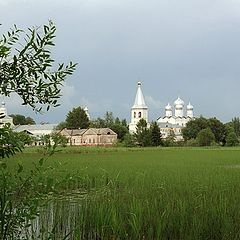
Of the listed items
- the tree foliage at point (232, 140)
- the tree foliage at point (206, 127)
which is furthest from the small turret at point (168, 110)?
the tree foliage at point (232, 140)

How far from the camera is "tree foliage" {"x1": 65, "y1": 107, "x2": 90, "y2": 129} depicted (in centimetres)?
10456

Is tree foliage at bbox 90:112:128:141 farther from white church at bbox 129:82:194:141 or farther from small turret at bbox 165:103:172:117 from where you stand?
small turret at bbox 165:103:172:117

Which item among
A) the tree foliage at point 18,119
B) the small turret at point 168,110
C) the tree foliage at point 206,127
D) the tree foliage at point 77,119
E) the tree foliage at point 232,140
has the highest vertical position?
the small turret at point 168,110

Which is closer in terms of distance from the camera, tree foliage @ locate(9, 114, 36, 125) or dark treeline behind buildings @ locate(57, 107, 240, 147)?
tree foliage @ locate(9, 114, 36, 125)

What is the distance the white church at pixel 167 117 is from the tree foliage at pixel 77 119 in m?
11.9

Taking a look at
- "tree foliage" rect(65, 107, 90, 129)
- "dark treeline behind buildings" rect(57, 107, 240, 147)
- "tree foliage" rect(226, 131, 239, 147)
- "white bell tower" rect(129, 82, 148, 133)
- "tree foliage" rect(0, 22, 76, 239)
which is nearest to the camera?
"tree foliage" rect(0, 22, 76, 239)

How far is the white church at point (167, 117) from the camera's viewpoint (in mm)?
127812

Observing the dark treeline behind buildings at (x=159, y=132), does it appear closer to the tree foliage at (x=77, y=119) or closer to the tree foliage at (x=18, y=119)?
the tree foliage at (x=77, y=119)

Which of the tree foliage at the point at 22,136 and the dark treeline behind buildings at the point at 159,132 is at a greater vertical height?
the dark treeline behind buildings at the point at 159,132

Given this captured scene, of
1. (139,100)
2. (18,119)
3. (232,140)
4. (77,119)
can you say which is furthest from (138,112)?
(18,119)

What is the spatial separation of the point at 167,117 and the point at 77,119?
53.4m

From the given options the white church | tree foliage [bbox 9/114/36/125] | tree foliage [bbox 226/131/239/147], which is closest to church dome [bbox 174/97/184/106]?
the white church

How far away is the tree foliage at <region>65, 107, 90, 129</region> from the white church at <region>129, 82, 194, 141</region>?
39.1 ft

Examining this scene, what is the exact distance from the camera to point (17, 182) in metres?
3.12
